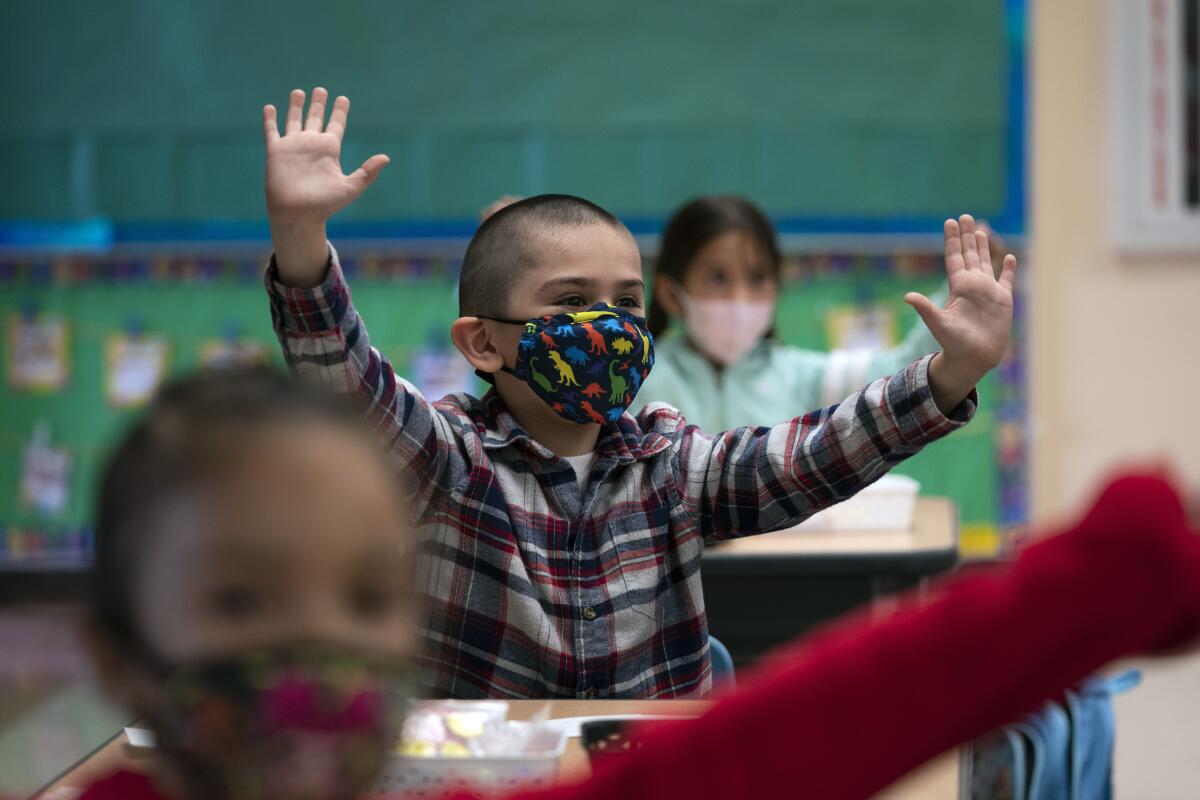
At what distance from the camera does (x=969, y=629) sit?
476 mm

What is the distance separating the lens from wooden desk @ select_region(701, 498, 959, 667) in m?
2.41

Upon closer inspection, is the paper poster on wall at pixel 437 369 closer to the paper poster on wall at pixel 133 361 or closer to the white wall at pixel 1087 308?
the paper poster on wall at pixel 133 361

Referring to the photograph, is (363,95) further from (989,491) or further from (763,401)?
(989,491)

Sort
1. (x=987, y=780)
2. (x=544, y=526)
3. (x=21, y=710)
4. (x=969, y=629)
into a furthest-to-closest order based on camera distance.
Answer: (x=21, y=710) < (x=987, y=780) < (x=544, y=526) < (x=969, y=629)

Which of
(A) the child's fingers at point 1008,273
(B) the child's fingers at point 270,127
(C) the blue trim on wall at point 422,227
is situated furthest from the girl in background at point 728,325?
(B) the child's fingers at point 270,127

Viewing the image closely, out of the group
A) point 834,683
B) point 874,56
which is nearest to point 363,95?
point 874,56

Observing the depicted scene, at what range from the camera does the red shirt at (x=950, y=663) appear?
1.48ft

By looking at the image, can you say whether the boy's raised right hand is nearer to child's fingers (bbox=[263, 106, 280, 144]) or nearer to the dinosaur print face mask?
child's fingers (bbox=[263, 106, 280, 144])

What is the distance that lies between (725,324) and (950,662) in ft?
8.98

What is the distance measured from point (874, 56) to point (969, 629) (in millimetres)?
4410

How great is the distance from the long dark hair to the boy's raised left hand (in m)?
1.79

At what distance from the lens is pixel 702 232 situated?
3197 millimetres

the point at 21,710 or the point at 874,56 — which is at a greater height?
the point at 874,56

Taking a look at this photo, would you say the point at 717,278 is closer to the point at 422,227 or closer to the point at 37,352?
the point at 422,227
